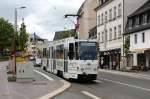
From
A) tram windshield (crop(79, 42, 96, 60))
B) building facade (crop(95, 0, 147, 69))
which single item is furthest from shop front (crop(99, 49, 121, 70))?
tram windshield (crop(79, 42, 96, 60))

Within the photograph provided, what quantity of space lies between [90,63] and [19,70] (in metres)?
5.80

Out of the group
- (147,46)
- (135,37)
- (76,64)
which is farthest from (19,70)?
(135,37)

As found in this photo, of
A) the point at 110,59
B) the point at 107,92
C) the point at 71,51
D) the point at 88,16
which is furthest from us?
the point at 88,16

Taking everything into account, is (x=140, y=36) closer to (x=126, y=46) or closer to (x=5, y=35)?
(x=126, y=46)

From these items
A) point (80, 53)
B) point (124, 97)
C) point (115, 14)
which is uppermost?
point (115, 14)

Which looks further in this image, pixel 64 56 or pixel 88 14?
pixel 88 14

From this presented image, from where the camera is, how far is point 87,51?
34594 millimetres

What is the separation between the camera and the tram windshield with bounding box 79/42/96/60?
34594 millimetres

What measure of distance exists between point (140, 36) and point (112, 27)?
16.0m

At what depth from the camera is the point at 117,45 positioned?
7719 cm

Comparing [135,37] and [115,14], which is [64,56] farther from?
[115,14]

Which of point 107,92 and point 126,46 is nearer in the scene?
point 107,92

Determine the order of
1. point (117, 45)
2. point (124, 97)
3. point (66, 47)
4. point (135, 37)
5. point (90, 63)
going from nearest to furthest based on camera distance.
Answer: point (124, 97)
point (90, 63)
point (66, 47)
point (135, 37)
point (117, 45)

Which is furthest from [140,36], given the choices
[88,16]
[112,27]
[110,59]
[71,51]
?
[88,16]
